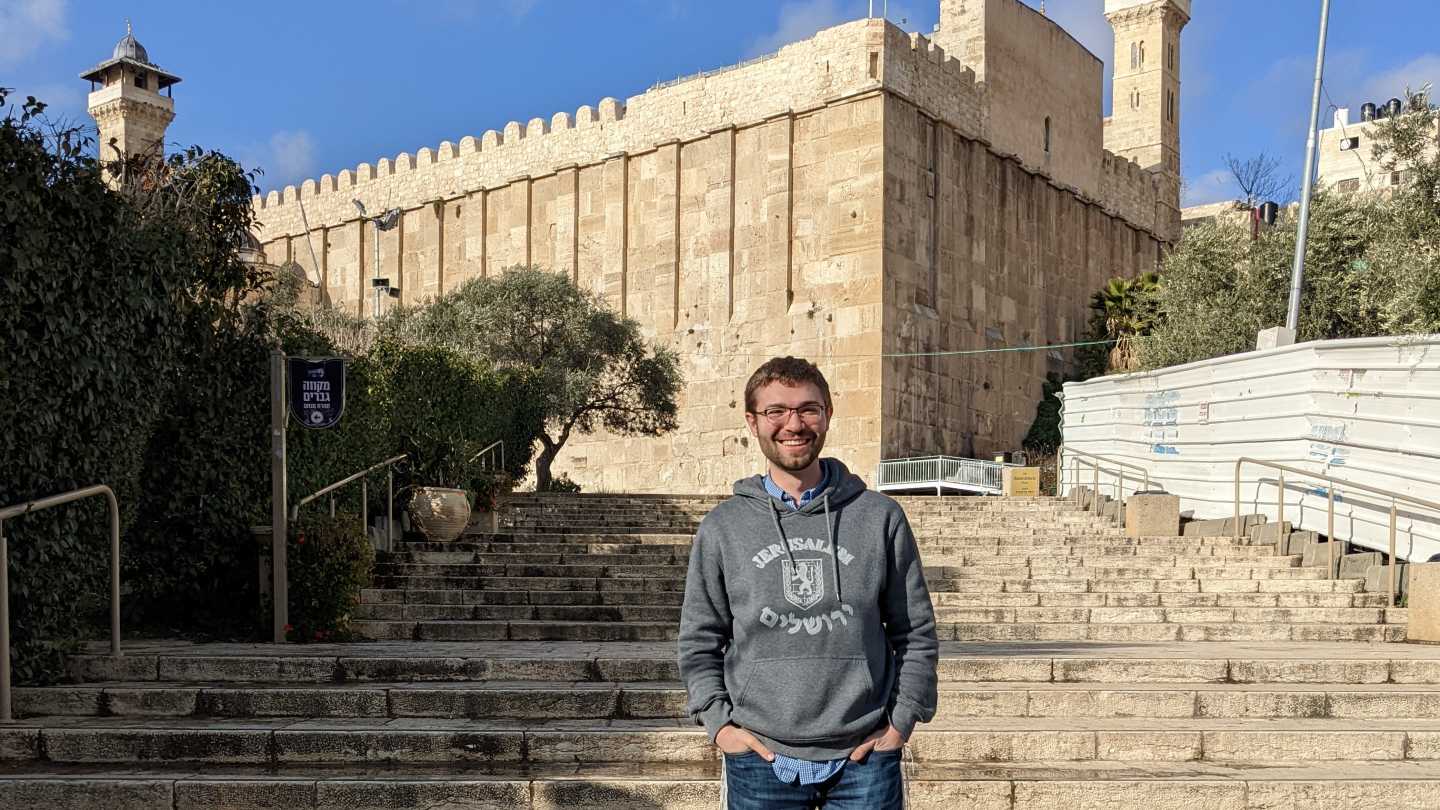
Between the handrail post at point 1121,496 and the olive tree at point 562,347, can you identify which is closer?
the handrail post at point 1121,496

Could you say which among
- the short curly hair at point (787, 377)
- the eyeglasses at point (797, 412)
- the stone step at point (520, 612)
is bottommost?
the stone step at point (520, 612)

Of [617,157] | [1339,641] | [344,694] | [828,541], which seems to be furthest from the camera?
[617,157]

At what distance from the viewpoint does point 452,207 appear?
134 ft

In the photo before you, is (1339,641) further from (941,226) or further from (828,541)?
(941,226)

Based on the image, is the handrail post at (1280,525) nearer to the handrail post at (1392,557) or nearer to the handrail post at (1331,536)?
the handrail post at (1331,536)

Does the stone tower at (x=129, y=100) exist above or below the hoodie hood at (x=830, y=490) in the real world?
above

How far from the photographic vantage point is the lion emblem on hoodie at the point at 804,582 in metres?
3.07

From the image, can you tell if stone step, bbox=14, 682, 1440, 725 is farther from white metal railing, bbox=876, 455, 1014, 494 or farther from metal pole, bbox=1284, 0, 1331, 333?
white metal railing, bbox=876, 455, 1014, 494

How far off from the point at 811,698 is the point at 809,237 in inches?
1178

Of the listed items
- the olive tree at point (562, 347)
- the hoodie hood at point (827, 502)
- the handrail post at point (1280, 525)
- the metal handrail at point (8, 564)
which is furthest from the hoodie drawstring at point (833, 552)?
the olive tree at point (562, 347)

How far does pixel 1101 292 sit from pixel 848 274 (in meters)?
11.3

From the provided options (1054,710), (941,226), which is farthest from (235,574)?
(941,226)

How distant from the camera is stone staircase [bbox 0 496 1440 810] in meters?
5.74

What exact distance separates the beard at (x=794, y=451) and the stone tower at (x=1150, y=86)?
4489 centimetres
